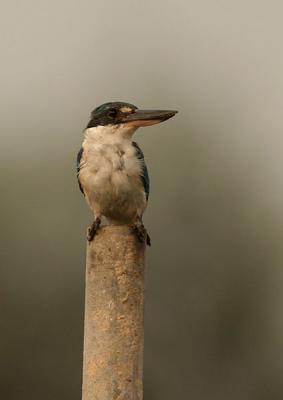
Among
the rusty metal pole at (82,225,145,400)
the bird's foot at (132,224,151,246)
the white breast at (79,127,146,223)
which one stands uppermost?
the white breast at (79,127,146,223)

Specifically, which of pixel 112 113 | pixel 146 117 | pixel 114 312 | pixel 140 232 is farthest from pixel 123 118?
pixel 114 312

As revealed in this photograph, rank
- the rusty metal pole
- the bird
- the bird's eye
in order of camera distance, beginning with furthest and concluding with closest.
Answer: the bird's eye → the bird → the rusty metal pole

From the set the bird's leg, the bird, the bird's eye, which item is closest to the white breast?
the bird

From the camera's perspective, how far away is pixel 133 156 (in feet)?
29.1

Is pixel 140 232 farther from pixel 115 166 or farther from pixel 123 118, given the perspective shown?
pixel 123 118

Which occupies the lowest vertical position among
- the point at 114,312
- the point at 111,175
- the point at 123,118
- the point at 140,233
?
the point at 114,312

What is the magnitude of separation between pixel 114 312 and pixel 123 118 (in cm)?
156

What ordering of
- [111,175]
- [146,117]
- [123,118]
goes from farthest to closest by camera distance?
1. [123,118]
2. [146,117]
3. [111,175]

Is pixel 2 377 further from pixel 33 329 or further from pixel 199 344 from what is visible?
pixel 199 344

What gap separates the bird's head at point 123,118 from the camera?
891 cm

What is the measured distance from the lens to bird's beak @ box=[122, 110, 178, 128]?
8867 mm

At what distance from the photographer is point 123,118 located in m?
9.05

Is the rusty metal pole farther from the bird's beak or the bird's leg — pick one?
the bird's beak

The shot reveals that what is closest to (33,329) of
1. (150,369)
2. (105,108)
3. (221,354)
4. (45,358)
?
(45,358)
